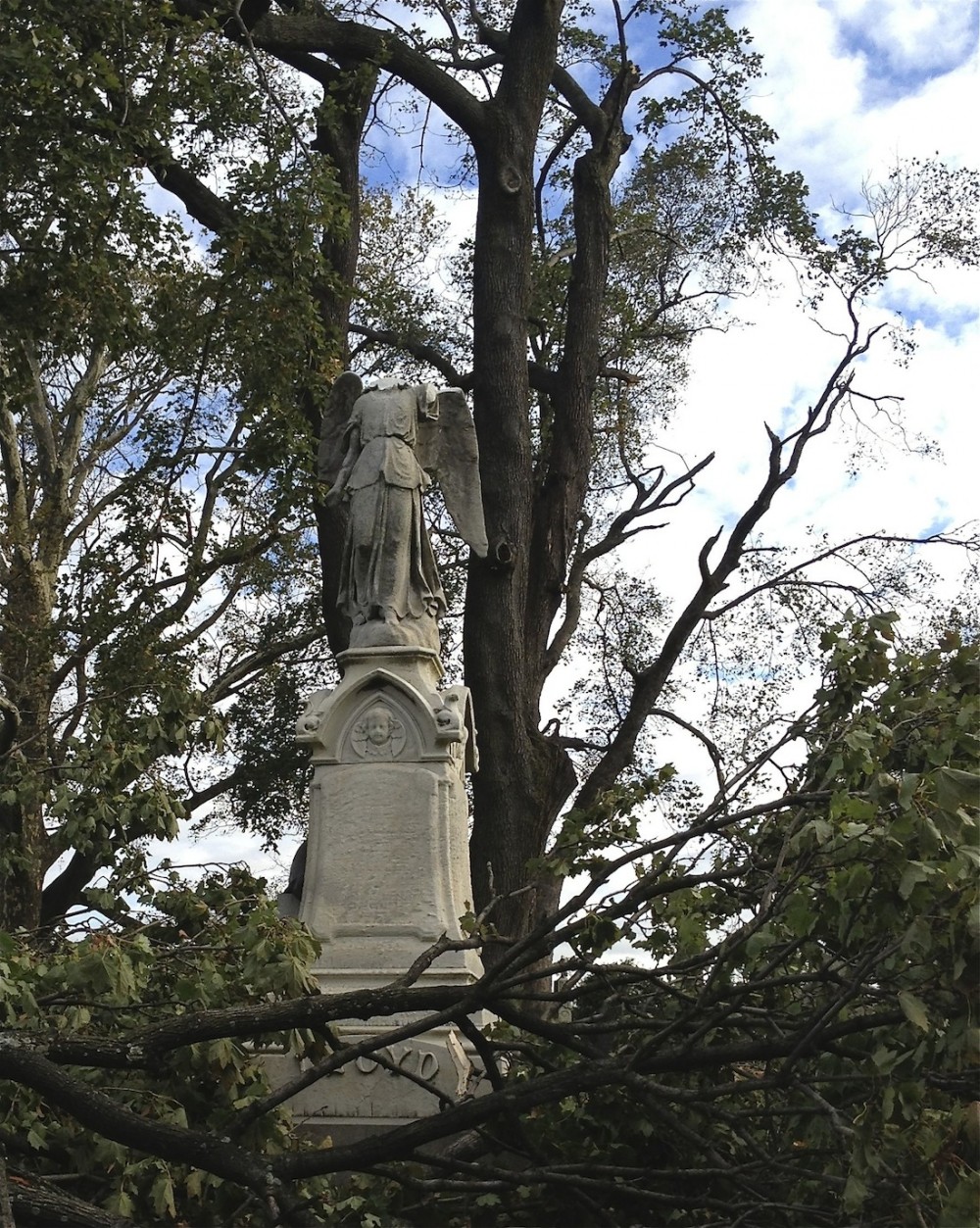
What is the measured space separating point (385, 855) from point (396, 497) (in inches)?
82.4

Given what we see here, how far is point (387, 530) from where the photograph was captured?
8273 millimetres

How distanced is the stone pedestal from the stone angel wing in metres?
2.08

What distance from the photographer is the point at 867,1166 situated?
342 cm

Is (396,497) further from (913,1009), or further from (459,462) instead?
(913,1009)

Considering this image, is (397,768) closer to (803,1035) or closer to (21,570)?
(803,1035)

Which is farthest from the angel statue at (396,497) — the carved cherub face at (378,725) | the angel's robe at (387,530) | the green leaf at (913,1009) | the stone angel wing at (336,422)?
the green leaf at (913,1009)

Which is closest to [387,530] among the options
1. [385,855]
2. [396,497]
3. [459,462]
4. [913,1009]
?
[396,497]

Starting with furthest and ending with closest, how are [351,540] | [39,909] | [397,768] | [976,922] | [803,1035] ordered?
[39,909] → [351,540] → [397,768] → [803,1035] → [976,922]

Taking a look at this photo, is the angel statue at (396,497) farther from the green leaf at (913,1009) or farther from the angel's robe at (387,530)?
the green leaf at (913,1009)

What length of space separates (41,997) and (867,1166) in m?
2.80

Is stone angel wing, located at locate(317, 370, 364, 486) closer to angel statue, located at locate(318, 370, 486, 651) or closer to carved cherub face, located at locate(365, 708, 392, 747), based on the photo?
angel statue, located at locate(318, 370, 486, 651)

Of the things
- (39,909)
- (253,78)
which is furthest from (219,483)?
(253,78)

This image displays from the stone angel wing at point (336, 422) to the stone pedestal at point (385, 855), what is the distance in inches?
82.0

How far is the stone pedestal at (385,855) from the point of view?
6.74 metres
